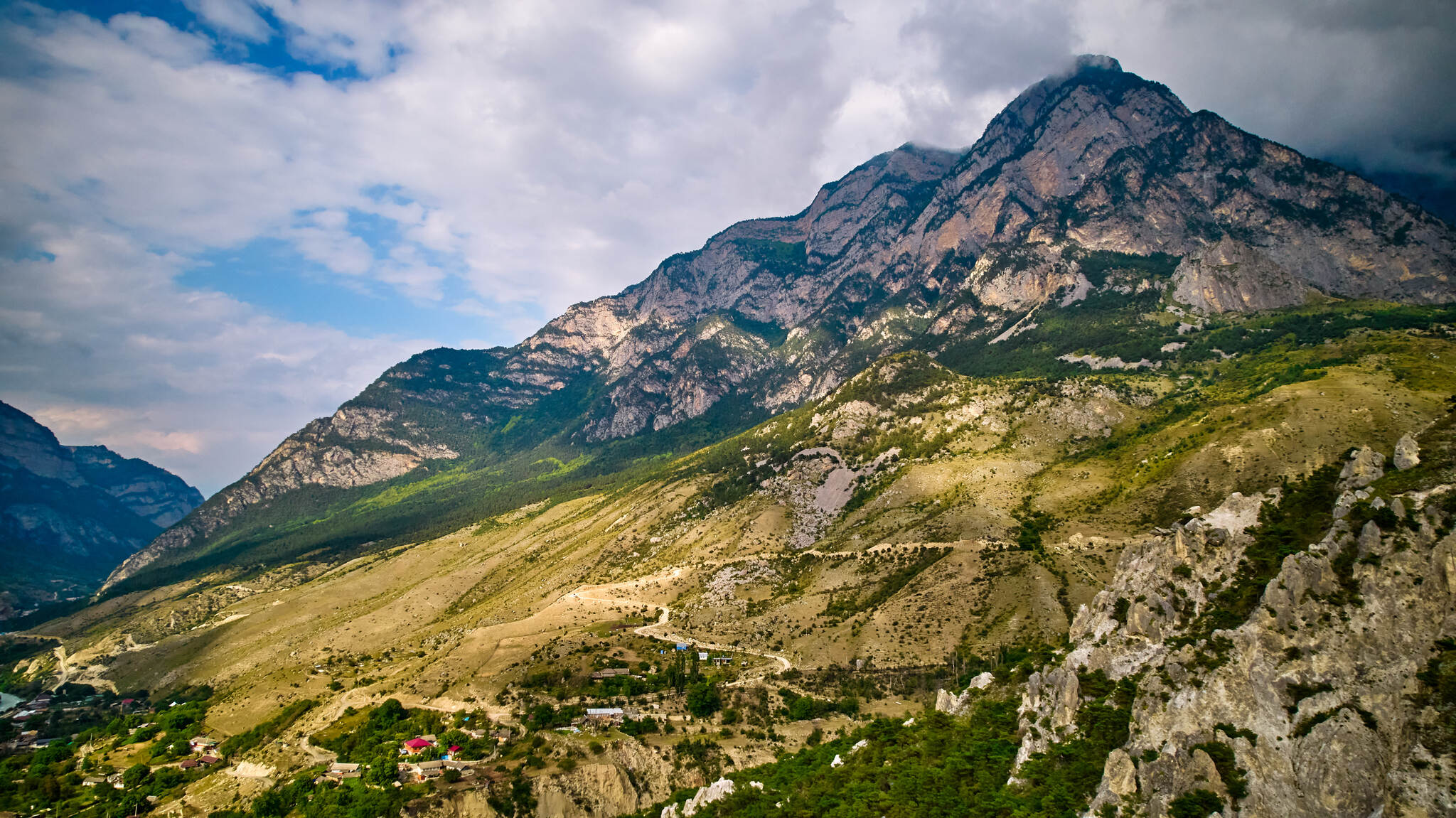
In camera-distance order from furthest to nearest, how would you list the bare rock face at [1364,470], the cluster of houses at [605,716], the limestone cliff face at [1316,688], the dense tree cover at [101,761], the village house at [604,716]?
the dense tree cover at [101,761] → the village house at [604,716] → the cluster of houses at [605,716] → the bare rock face at [1364,470] → the limestone cliff face at [1316,688]

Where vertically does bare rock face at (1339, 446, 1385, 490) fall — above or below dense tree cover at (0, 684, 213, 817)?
above

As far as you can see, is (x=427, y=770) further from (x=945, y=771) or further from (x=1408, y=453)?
(x=1408, y=453)

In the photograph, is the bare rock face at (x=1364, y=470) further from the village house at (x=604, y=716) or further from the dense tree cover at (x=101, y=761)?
the dense tree cover at (x=101, y=761)

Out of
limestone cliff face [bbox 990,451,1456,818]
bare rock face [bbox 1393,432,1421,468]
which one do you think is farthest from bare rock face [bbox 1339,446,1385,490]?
bare rock face [bbox 1393,432,1421,468]

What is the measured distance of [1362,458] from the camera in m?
50.4

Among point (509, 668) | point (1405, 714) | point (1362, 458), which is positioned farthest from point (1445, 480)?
point (509, 668)

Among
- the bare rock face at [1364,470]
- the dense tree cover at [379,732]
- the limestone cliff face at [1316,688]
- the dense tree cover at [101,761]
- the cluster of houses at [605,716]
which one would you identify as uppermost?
the bare rock face at [1364,470]

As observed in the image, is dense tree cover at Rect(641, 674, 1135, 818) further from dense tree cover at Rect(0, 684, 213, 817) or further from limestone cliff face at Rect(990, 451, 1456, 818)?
dense tree cover at Rect(0, 684, 213, 817)

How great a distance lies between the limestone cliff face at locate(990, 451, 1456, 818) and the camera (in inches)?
1225

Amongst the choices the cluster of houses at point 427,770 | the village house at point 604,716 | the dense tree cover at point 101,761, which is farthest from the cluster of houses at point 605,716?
the dense tree cover at point 101,761

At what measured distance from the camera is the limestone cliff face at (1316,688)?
3111 centimetres

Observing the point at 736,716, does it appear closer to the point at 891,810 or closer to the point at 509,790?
the point at 509,790

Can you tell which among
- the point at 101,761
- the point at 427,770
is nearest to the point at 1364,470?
the point at 427,770

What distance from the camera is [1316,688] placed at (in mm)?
35906
